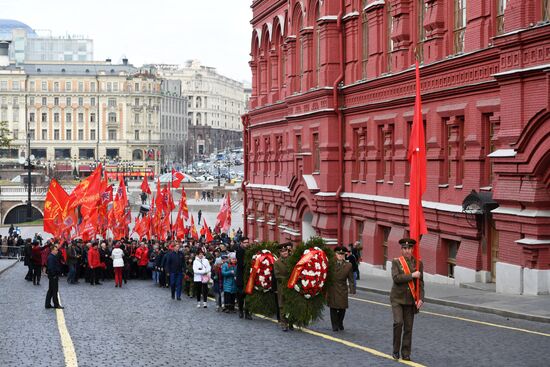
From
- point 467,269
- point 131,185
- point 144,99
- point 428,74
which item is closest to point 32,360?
point 467,269

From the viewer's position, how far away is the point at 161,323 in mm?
22844

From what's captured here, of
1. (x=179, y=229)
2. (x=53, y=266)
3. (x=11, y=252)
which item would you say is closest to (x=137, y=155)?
(x=11, y=252)

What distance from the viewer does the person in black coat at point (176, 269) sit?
29562 millimetres

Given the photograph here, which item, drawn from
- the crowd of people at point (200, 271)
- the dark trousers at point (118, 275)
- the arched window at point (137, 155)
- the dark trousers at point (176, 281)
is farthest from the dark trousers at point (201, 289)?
the arched window at point (137, 155)

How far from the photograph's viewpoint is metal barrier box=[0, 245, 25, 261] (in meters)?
56.8

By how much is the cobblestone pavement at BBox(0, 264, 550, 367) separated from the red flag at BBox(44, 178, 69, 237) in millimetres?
14808

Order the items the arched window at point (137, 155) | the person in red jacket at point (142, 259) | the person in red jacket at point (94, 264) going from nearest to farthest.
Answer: the person in red jacket at point (94, 264)
the person in red jacket at point (142, 259)
the arched window at point (137, 155)

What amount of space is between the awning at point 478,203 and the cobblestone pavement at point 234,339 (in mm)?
3865

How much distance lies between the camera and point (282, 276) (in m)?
21.0

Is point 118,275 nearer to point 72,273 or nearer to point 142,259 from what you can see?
point 72,273

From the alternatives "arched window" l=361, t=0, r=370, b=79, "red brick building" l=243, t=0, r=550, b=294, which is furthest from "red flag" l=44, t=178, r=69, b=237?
"arched window" l=361, t=0, r=370, b=79

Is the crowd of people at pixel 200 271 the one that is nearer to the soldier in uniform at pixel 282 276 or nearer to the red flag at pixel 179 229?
the soldier in uniform at pixel 282 276

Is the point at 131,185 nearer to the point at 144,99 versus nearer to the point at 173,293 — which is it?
the point at 144,99

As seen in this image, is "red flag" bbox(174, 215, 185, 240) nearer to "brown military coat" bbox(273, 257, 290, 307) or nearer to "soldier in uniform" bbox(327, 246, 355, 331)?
"brown military coat" bbox(273, 257, 290, 307)
